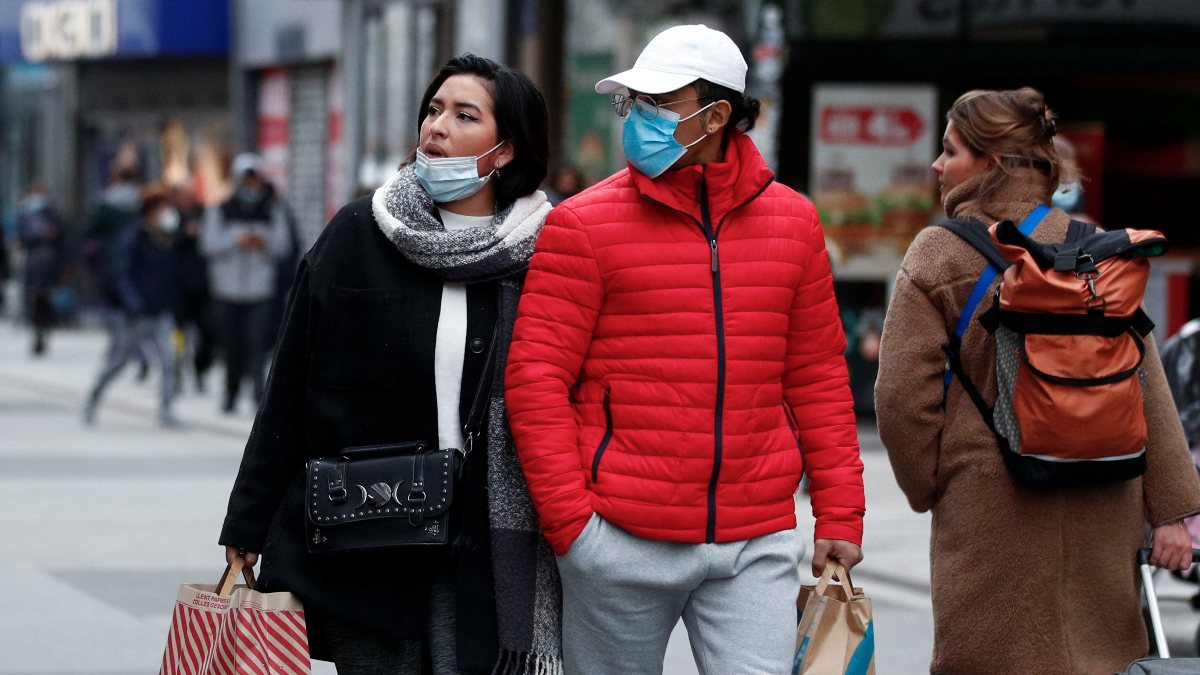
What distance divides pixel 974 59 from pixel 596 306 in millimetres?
10311

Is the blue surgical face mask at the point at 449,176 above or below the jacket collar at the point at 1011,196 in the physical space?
above

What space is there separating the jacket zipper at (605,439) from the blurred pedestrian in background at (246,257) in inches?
456

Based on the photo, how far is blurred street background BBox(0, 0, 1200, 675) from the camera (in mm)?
8672

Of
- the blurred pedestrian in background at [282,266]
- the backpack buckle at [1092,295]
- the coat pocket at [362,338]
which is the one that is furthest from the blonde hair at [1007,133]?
→ the blurred pedestrian in background at [282,266]

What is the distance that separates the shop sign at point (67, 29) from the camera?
2686 cm

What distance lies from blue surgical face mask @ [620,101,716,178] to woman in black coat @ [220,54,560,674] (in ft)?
0.82

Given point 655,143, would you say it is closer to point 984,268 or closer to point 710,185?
point 710,185

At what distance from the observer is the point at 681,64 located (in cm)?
383

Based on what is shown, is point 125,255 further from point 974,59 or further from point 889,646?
point 889,646

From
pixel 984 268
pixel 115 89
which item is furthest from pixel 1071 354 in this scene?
pixel 115 89

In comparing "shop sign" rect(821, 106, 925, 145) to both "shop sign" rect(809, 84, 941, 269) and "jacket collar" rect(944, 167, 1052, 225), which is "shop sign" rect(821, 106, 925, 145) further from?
"jacket collar" rect(944, 167, 1052, 225)

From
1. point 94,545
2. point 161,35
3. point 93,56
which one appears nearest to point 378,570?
point 94,545

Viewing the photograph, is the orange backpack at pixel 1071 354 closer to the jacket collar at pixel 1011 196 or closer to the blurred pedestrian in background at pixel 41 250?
the jacket collar at pixel 1011 196

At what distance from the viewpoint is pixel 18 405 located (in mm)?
16938
